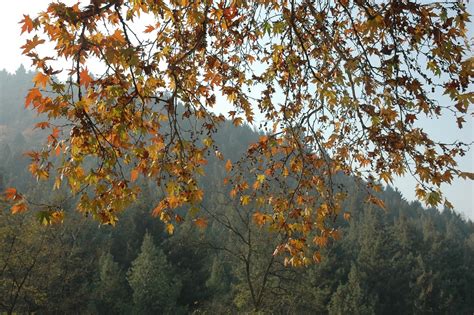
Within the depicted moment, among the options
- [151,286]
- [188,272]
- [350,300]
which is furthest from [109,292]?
[350,300]

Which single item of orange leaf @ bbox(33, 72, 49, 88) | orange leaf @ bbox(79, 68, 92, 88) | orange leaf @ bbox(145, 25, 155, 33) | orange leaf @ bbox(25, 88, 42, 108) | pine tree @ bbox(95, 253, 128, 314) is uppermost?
orange leaf @ bbox(145, 25, 155, 33)

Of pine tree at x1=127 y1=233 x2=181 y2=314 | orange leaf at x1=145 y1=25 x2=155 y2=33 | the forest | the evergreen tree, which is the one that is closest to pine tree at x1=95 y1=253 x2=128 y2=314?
the forest

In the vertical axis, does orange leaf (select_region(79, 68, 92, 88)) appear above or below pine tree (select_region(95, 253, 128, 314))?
above

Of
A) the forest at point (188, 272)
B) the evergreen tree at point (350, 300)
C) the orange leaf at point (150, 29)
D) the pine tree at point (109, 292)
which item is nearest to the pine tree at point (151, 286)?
the forest at point (188, 272)

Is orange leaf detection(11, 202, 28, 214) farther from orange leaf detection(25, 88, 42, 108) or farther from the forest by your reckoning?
the forest

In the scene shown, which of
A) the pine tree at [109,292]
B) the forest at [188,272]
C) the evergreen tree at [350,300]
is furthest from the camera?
the evergreen tree at [350,300]

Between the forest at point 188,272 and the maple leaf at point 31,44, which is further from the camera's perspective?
the forest at point 188,272

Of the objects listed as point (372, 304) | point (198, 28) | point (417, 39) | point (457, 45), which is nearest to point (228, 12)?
point (198, 28)

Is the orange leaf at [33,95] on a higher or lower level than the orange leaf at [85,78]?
lower

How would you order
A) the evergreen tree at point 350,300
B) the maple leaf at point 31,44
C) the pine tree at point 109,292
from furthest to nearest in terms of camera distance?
the evergreen tree at point 350,300 < the pine tree at point 109,292 < the maple leaf at point 31,44

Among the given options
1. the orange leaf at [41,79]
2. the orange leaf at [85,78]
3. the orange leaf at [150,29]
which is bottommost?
the orange leaf at [41,79]

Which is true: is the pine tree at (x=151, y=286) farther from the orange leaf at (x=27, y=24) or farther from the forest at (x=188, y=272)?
the orange leaf at (x=27, y=24)

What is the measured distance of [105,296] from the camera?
102ft

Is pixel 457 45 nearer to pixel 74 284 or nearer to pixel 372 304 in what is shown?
pixel 74 284
